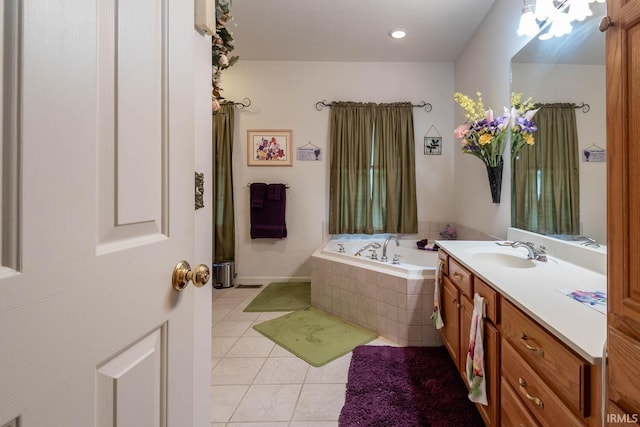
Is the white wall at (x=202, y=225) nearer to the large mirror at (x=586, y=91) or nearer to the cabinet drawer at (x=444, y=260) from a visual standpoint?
the cabinet drawer at (x=444, y=260)

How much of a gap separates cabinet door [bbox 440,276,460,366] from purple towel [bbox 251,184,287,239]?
2.04 m

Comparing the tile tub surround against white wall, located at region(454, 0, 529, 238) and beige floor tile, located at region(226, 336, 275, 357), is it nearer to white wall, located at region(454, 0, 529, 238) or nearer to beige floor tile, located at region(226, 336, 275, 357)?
beige floor tile, located at region(226, 336, 275, 357)

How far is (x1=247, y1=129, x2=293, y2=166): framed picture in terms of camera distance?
3406 millimetres

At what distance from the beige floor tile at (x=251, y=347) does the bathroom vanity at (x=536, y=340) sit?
129 centimetres

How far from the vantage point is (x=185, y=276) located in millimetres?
672

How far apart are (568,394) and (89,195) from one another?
3.91 ft

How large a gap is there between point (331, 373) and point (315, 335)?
1.58 feet

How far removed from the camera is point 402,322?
2.10 meters

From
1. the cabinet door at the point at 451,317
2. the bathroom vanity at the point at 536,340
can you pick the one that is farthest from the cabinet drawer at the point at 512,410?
the cabinet door at the point at 451,317

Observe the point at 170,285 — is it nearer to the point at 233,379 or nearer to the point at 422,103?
the point at 233,379

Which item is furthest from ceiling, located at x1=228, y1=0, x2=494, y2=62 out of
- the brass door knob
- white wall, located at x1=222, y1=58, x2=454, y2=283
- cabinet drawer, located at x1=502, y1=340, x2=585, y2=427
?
cabinet drawer, located at x1=502, y1=340, x2=585, y2=427

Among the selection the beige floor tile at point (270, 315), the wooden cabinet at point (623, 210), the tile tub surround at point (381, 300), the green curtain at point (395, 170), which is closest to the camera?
the wooden cabinet at point (623, 210)

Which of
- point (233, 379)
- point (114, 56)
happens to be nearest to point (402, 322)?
point (233, 379)

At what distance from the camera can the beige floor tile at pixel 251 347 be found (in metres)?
1.99
